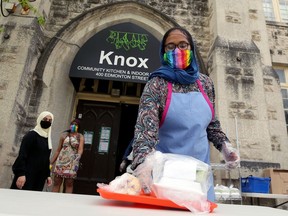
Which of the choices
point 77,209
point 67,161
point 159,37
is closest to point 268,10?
point 159,37

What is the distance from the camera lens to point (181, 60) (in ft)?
5.80

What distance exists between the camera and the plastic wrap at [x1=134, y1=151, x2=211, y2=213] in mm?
843

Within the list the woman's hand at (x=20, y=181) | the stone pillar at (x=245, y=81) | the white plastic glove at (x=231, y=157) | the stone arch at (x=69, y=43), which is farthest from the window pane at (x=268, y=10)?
the woman's hand at (x=20, y=181)

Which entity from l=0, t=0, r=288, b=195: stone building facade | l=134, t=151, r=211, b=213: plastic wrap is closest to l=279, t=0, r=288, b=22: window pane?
l=0, t=0, r=288, b=195: stone building facade

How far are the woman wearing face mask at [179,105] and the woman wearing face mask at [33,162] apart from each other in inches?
101

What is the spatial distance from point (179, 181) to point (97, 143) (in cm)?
612

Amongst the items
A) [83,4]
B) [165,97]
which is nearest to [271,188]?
[165,97]

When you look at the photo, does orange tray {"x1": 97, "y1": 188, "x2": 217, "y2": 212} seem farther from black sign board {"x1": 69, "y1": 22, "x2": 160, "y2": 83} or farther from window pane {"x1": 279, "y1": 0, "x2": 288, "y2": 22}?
window pane {"x1": 279, "y1": 0, "x2": 288, "y2": 22}

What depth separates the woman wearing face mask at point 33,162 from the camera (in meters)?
3.38

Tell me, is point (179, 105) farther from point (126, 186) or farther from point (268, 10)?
point (268, 10)

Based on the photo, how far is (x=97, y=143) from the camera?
268 inches

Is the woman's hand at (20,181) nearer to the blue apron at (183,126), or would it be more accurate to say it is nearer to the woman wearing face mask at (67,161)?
the woman wearing face mask at (67,161)

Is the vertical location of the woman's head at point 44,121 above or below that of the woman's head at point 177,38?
below

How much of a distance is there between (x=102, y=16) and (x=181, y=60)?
5.61m
